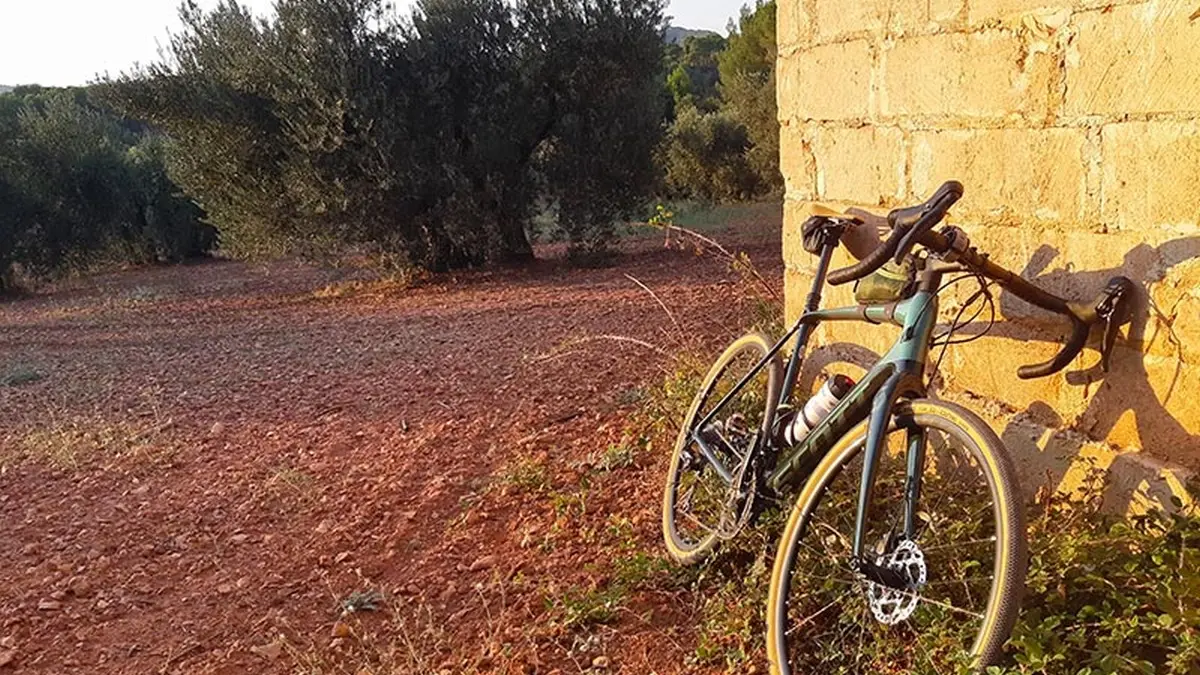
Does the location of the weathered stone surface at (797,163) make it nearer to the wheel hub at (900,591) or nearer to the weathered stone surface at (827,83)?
the weathered stone surface at (827,83)

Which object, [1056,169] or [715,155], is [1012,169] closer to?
[1056,169]

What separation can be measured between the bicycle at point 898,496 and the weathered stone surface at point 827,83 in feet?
2.33

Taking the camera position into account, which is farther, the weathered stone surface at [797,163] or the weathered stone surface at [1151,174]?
the weathered stone surface at [797,163]

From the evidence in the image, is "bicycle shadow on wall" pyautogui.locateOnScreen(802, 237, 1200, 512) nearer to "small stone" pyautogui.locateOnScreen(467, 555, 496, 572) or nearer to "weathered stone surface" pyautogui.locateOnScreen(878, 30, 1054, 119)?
"weathered stone surface" pyautogui.locateOnScreen(878, 30, 1054, 119)

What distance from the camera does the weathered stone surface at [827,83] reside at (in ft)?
10.5

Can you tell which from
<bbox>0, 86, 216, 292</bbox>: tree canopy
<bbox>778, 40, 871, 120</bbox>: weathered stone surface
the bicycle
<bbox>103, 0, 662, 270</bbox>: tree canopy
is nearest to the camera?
the bicycle

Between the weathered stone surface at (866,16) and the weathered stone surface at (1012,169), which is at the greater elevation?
the weathered stone surface at (866,16)

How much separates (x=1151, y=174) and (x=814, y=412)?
101 centimetres

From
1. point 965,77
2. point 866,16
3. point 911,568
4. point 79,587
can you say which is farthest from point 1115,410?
point 79,587

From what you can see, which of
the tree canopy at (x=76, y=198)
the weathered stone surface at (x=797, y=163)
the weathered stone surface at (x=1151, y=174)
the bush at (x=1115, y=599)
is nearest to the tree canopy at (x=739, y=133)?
the tree canopy at (x=76, y=198)

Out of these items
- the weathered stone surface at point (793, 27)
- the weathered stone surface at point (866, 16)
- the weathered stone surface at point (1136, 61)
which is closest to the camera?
the weathered stone surface at point (1136, 61)

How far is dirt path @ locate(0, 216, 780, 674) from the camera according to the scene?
116 inches

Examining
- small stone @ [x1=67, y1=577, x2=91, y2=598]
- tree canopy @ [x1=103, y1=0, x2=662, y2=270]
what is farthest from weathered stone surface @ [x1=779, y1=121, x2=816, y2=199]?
tree canopy @ [x1=103, y1=0, x2=662, y2=270]

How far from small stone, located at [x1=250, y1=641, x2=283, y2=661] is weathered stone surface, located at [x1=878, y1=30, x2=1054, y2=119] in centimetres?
267
